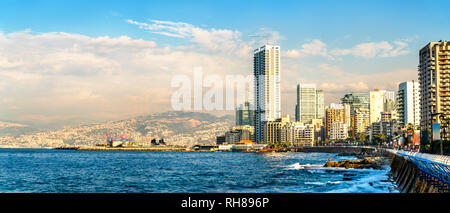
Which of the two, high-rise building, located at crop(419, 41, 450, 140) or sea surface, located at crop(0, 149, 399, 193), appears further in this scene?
high-rise building, located at crop(419, 41, 450, 140)

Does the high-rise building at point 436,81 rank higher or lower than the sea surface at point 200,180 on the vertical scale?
higher

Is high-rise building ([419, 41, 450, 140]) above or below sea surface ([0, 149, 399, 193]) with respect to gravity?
above

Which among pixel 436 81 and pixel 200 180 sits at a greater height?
pixel 436 81

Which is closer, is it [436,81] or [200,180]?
[200,180]

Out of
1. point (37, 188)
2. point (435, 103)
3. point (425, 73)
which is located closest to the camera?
point (37, 188)

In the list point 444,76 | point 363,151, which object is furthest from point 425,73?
point 363,151

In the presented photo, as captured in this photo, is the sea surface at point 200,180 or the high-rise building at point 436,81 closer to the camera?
the sea surface at point 200,180
